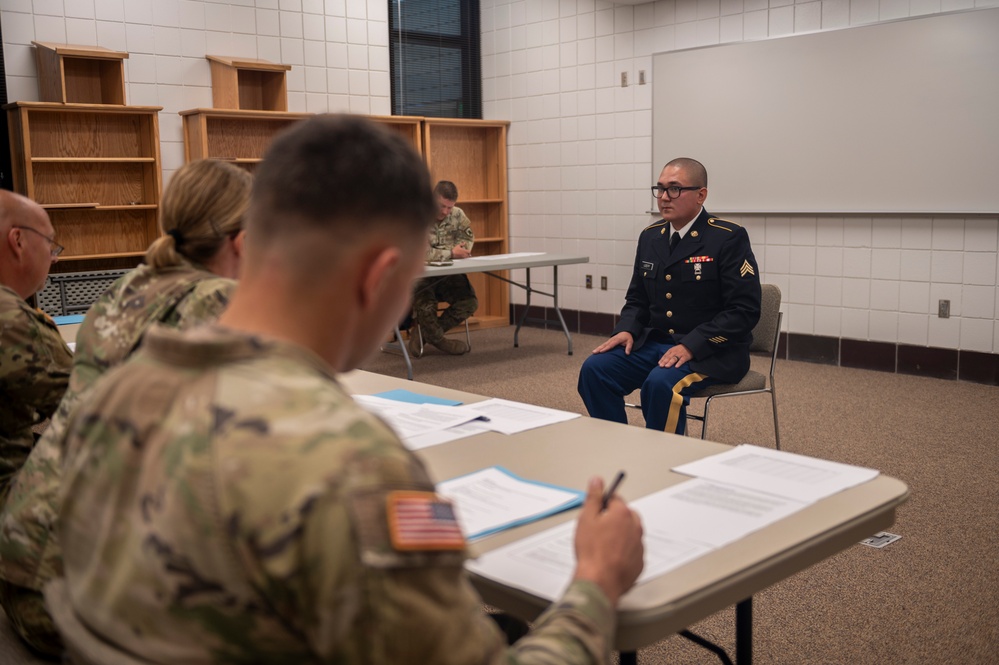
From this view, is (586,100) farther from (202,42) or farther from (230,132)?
(202,42)

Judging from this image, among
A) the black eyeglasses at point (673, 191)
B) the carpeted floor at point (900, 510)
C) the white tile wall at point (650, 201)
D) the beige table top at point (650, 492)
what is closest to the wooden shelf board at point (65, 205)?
the carpeted floor at point (900, 510)

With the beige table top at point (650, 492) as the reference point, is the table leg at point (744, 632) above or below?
below

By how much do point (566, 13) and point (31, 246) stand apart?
5987mm

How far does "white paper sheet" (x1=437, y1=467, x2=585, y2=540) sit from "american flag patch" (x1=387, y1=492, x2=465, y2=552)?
0.56 meters

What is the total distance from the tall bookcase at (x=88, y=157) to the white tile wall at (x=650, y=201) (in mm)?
3147

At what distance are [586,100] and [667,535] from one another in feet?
21.2

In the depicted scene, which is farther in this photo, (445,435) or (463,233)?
(463,233)

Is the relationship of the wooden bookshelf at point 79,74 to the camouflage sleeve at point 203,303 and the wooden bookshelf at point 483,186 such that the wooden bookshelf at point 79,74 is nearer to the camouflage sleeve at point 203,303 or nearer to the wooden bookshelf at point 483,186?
the wooden bookshelf at point 483,186

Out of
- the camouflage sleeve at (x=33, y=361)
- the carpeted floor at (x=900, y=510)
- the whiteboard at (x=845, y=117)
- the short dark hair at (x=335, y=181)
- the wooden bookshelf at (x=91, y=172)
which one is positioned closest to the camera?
the short dark hair at (x=335, y=181)

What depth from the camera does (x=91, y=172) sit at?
6.11 m

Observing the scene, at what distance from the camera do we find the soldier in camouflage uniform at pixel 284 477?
0.69 metres

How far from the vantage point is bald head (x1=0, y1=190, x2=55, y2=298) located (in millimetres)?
2105

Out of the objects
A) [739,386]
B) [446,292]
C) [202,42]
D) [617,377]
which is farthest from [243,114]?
[739,386]

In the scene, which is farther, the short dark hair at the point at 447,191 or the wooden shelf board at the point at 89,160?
the short dark hair at the point at 447,191
